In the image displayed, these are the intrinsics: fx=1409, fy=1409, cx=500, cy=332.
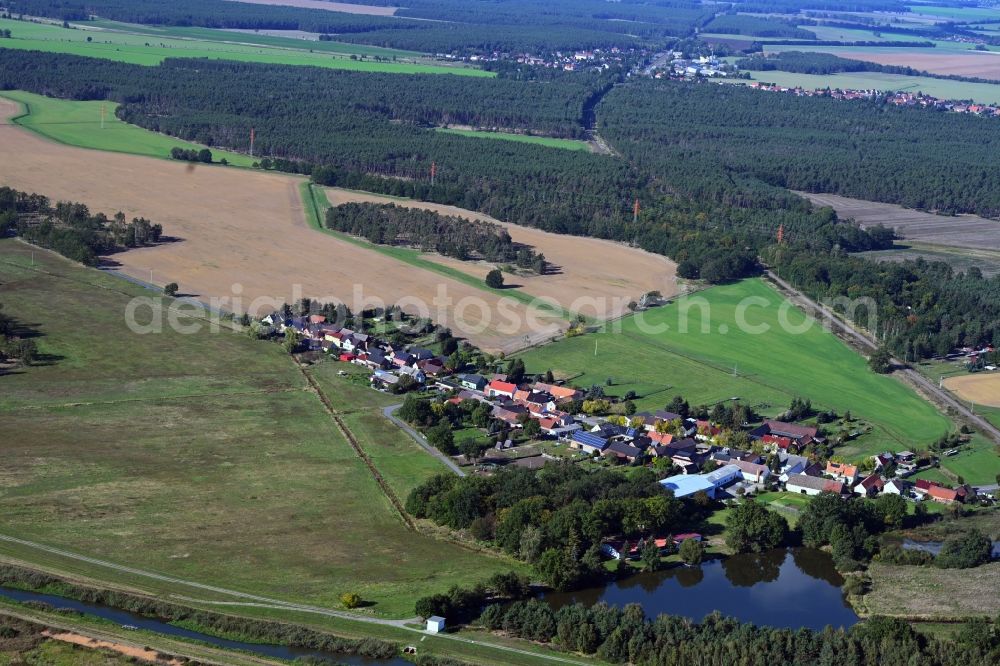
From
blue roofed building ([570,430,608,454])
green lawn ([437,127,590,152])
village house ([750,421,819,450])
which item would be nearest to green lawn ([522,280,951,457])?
village house ([750,421,819,450])

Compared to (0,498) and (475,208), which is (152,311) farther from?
(475,208)

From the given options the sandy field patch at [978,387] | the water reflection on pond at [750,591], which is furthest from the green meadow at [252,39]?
the water reflection on pond at [750,591]

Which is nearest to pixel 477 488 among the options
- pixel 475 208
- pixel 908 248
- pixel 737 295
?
pixel 737 295

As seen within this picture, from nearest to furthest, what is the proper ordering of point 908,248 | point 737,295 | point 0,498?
point 0,498 < point 737,295 < point 908,248

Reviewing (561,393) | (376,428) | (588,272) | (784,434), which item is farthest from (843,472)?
(588,272)

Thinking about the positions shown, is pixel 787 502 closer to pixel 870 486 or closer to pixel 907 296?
pixel 870 486

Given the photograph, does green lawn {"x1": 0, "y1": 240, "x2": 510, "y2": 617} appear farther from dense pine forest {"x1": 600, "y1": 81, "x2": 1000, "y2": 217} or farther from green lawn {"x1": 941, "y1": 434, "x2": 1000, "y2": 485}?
dense pine forest {"x1": 600, "y1": 81, "x2": 1000, "y2": 217}
